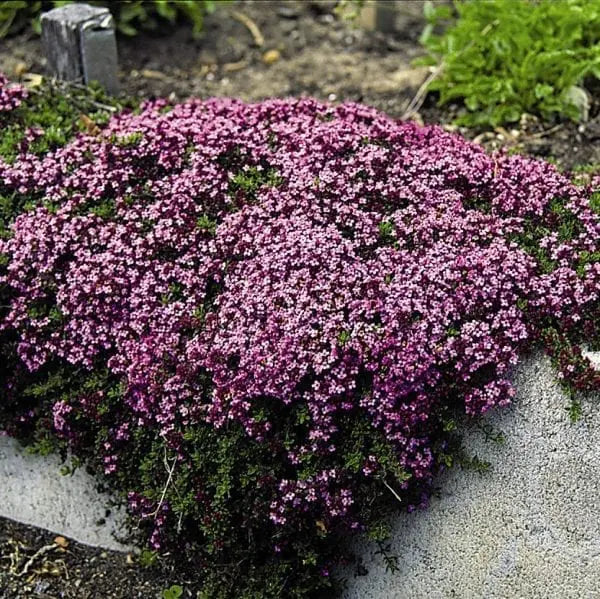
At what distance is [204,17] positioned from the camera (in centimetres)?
585

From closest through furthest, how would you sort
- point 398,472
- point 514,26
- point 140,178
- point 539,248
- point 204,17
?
point 398,472
point 539,248
point 140,178
point 514,26
point 204,17

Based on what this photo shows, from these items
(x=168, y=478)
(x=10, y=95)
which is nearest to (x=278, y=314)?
(x=168, y=478)

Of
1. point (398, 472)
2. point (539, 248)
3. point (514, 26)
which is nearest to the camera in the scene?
point (398, 472)

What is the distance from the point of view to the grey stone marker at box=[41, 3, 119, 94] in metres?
4.38

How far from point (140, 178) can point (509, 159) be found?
1.22 meters

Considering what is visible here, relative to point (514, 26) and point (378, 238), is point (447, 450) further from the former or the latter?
point (514, 26)

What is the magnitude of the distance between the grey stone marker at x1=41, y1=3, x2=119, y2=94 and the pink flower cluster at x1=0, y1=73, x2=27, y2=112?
60 cm

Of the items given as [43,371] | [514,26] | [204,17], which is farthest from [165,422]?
[204,17]

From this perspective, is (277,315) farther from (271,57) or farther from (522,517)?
(271,57)

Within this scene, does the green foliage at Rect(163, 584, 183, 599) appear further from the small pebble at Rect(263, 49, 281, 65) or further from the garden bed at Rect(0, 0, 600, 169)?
the small pebble at Rect(263, 49, 281, 65)

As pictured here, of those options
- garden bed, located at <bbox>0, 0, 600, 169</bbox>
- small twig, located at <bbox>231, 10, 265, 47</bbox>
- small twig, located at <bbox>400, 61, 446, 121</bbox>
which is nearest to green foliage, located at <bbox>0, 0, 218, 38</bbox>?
garden bed, located at <bbox>0, 0, 600, 169</bbox>

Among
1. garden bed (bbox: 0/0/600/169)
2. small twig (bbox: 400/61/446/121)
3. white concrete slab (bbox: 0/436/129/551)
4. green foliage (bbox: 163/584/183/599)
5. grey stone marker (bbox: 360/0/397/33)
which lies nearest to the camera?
green foliage (bbox: 163/584/183/599)

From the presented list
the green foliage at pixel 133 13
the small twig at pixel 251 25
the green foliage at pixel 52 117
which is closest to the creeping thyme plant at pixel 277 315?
the green foliage at pixel 52 117

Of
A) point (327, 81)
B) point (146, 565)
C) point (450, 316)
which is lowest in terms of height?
point (146, 565)
